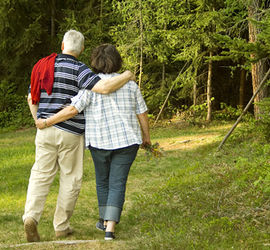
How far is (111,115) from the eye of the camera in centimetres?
443

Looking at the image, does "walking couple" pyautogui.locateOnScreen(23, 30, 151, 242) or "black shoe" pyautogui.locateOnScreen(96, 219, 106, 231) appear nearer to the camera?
"walking couple" pyautogui.locateOnScreen(23, 30, 151, 242)

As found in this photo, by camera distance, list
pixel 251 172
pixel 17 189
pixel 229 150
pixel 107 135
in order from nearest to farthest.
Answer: pixel 107 135 → pixel 251 172 → pixel 17 189 → pixel 229 150

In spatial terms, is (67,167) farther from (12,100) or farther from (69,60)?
(12,100)

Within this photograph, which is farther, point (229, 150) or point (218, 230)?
point (229, 150)

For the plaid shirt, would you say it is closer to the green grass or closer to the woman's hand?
the woman's hand

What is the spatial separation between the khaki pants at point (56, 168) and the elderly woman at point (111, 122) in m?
0.15

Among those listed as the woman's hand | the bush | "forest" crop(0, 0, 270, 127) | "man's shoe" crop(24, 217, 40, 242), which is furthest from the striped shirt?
the bush

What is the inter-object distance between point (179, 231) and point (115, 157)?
38.4 inches

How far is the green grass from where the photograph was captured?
4352 mm

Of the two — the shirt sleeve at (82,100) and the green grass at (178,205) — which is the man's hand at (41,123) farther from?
the green grass at (178,205)

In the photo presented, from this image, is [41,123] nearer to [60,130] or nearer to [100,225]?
[60,130]

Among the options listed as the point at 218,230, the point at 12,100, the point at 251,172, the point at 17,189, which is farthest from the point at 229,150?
the point at 12,100

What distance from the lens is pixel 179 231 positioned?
4676 millimetres

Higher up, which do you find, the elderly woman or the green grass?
the elderly woman
